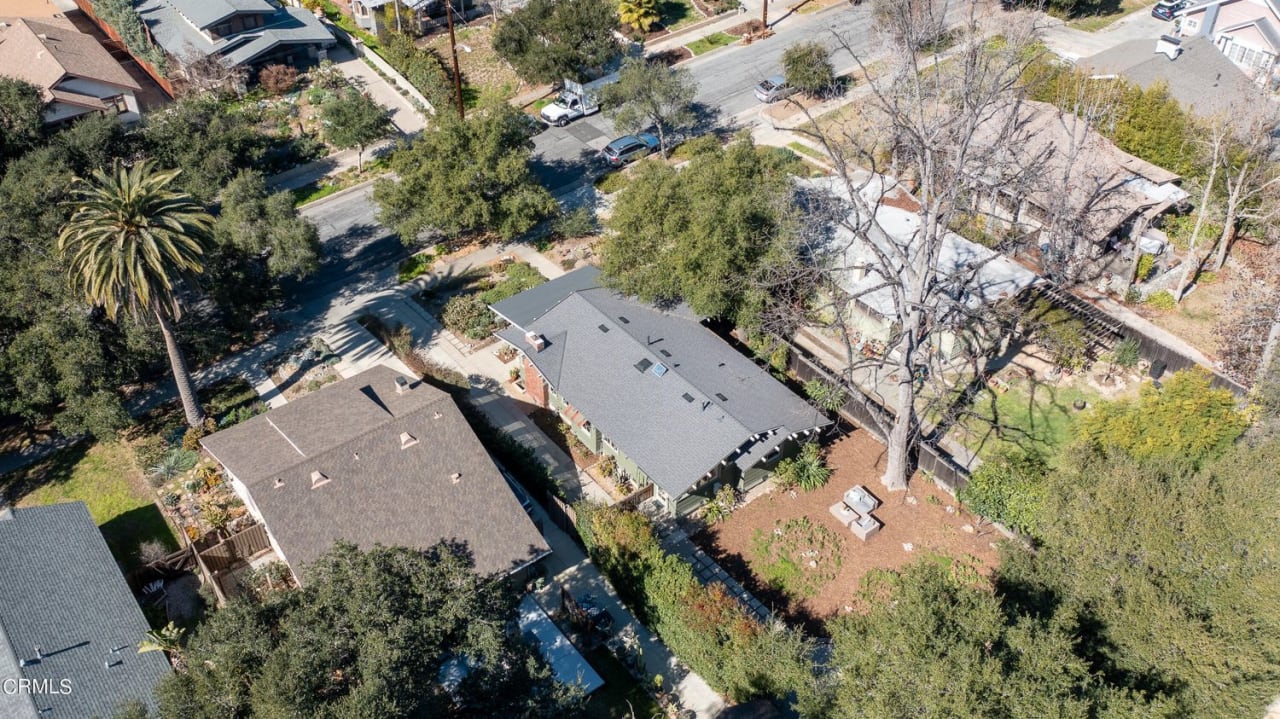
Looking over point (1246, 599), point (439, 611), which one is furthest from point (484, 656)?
point (1246, 599)

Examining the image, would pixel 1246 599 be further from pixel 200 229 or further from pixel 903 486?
pixel 200 229

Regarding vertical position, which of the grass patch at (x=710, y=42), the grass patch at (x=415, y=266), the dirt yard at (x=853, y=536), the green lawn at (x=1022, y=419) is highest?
the grass patch at (x=710, y=42)

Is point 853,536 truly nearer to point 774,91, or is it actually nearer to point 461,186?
point 461,186

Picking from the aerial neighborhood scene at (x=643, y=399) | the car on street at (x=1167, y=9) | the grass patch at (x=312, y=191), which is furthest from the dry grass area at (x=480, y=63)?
the car on street at (x=1167, y=9)

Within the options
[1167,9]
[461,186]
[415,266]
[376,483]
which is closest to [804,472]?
[376,483]

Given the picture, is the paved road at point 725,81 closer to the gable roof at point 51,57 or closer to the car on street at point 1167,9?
the car on street at point 1167,9

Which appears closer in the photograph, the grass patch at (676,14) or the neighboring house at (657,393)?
the neighboring house at (657,393)
